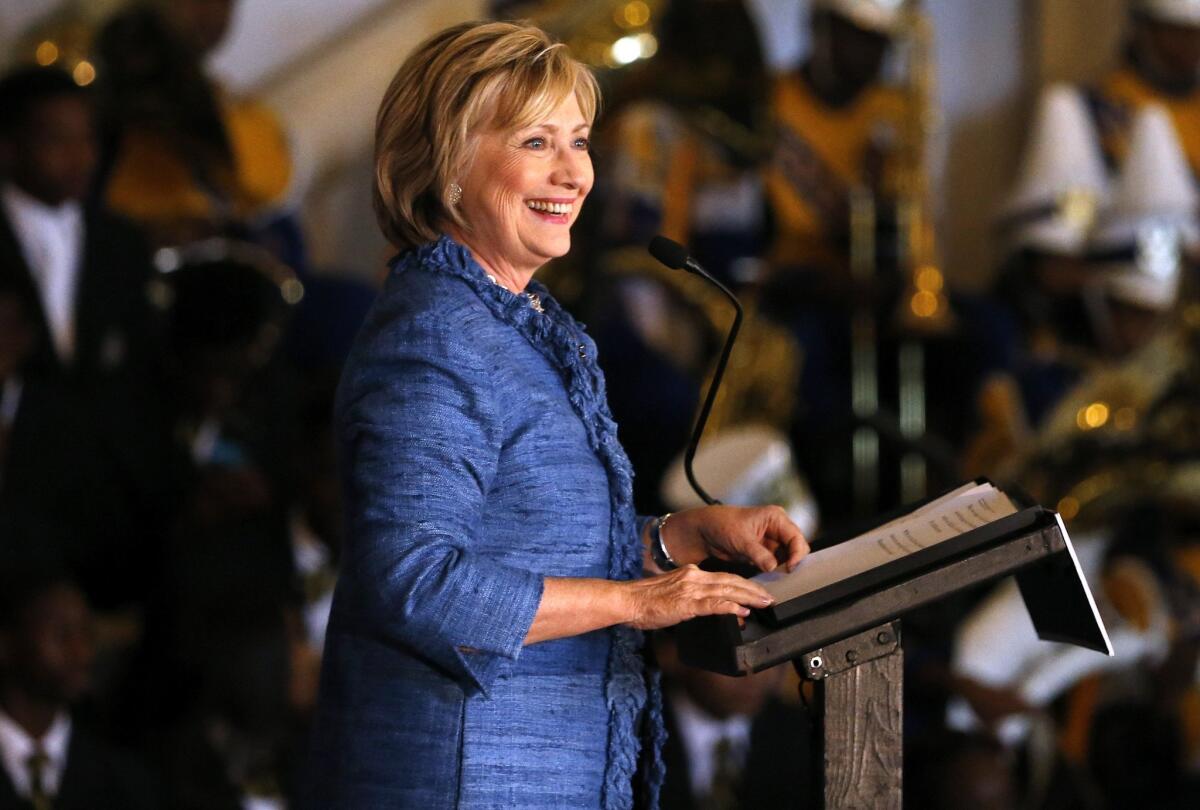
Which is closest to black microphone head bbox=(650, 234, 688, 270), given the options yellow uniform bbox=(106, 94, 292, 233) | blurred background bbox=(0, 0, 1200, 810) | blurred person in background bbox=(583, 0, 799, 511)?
blurred background bbox=(0, 0, 1200, 810)

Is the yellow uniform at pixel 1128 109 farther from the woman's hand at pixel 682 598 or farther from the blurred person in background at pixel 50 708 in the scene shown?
the woman's hand at pixel 682 598

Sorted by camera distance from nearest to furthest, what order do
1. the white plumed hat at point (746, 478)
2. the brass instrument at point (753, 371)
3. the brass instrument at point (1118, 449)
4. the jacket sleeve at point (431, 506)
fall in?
the jacket sleeve at point (431, 506), the white plumed hat at point (746, 478), the brass instrument at point (1118, 449), the brass instrument at point (753, 371)

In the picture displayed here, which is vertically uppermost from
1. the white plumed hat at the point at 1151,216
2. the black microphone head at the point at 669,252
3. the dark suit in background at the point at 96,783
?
the white plumed hat at the point at 1151,216

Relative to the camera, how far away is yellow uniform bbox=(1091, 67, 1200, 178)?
6082mm

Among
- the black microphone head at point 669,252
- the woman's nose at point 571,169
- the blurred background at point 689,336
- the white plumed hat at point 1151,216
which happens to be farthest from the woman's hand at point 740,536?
the white plumed hat at point 1151,216

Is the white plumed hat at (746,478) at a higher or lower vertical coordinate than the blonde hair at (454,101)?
lower

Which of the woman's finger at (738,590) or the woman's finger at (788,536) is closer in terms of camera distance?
the woman's finger at (738,590)

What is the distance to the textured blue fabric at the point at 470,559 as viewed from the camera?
160 centimetres

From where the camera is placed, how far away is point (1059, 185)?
593 cm

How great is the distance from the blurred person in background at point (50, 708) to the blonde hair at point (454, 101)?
1967 millimetres

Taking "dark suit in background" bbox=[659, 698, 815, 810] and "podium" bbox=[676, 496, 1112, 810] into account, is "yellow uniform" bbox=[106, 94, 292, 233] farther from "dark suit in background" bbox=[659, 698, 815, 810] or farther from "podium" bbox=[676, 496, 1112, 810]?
"podium" bbox=[676, 496, 1112, 810]

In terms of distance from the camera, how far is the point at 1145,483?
15.8 feet

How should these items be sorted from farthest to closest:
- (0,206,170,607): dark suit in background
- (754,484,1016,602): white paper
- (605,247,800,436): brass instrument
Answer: (605,247,800,436): brass instrument → (0,206,170,607): dark suit in background → (754,484,1016,602): white paper

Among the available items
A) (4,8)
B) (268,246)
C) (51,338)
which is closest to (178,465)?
(51,338)
